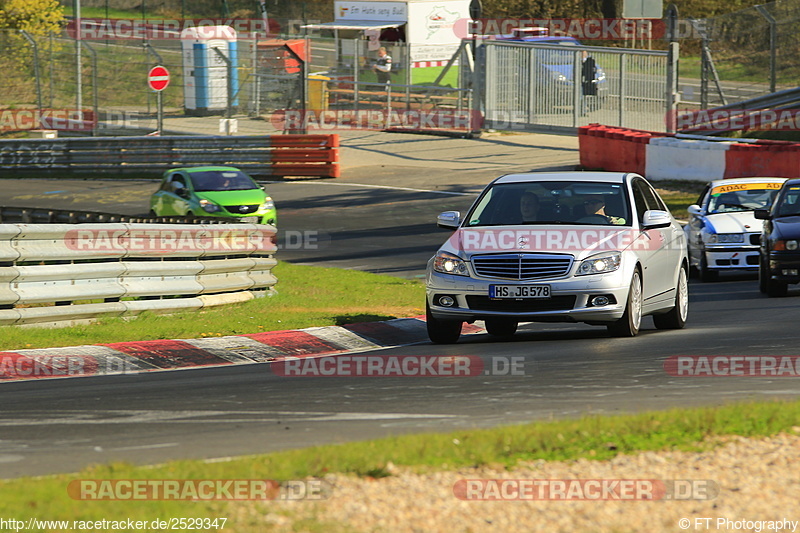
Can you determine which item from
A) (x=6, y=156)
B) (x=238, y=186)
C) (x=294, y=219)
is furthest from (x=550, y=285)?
(x=6, y=156)

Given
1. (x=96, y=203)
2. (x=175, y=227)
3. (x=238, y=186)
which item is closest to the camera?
(x=175, y=227)

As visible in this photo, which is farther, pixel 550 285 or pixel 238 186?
pixel 238 186

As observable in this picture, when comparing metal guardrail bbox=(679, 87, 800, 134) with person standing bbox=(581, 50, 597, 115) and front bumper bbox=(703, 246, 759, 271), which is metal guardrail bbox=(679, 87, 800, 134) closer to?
person standing bbox=(581, 50, 597, 115)

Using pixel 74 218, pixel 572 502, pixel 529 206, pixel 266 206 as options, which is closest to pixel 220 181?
pixel 266 206

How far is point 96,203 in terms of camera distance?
96.6ft

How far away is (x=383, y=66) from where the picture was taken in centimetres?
3978

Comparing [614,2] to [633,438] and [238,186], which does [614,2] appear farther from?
[633,438]

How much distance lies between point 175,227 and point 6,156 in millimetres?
24812

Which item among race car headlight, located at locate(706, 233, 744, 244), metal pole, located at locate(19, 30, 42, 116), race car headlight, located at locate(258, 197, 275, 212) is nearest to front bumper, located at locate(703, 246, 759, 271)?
race car headlight, located at locate(706, 233, 744, 244)

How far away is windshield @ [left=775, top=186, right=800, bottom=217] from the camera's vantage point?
15672 millimetres
